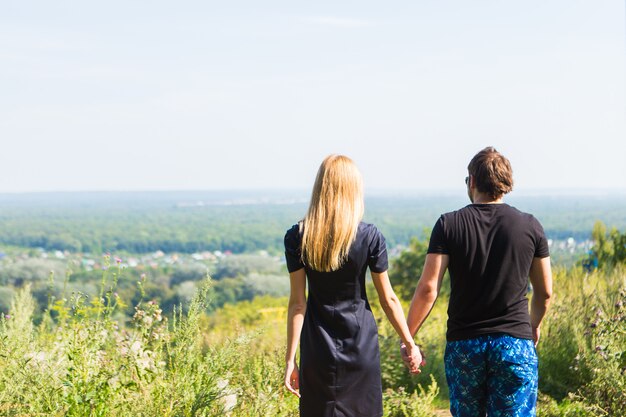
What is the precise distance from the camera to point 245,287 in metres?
63.1

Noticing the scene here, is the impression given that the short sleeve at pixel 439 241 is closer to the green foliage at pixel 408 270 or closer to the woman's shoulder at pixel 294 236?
the woman's shoulder at pixel 294 236

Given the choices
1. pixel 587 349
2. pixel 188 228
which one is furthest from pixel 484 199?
pixel 188 228

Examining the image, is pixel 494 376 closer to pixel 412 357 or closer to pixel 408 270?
pixel 412 357

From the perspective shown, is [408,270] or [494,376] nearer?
[494,376]

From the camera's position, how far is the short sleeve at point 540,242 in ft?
12.1

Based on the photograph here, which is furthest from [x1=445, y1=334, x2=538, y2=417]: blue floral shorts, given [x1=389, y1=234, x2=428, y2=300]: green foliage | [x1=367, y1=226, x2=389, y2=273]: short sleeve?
[x1=389, y1=234, x2=428, y2=300]: green foliage

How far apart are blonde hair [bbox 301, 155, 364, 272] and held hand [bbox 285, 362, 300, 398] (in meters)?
0.59

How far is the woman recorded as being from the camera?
362cm

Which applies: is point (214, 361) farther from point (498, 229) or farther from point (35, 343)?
point (498, 229)

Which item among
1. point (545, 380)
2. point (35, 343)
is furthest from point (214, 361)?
point (545, 380)

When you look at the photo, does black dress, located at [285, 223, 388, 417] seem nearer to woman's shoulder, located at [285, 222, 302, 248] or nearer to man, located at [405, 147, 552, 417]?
woman's shoulder, located at [285, 222, 302, 248]

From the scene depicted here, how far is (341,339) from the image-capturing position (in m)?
3.73

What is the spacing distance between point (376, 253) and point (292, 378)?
31.5 inches

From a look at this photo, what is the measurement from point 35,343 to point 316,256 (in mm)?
2365
